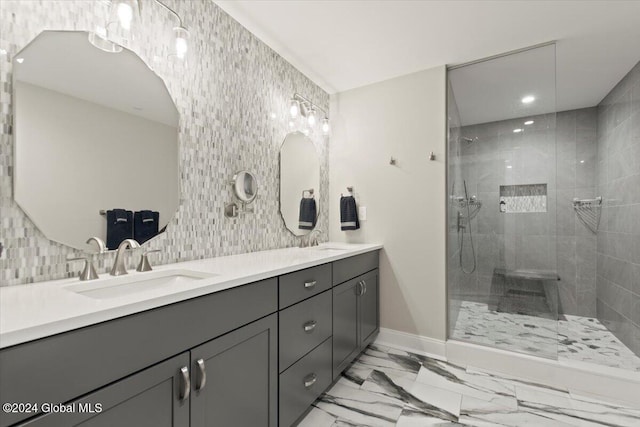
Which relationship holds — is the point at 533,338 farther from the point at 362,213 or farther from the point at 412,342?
the point at 362,213

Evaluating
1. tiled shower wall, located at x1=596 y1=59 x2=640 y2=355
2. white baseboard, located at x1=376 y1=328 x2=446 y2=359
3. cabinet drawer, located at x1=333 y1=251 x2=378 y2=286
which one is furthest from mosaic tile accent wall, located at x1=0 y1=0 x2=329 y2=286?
tiled shower wall, located at x1=596 y1=59 x2=640 y2=355

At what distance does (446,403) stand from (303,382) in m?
0.95

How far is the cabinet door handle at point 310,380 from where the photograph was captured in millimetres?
1555

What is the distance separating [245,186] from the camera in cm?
194

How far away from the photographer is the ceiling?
5.85ft

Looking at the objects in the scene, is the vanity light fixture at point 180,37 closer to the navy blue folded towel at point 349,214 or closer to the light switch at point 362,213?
the navy blue folded towel at point 349,214

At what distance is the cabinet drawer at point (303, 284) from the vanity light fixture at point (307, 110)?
4.48ft

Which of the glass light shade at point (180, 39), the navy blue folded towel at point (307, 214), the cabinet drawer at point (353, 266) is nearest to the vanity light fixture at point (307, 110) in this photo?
the navy blue folded towel at point (307, 214)

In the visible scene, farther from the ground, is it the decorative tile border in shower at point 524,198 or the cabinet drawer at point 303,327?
the decorative tile border in shower at point 524,198

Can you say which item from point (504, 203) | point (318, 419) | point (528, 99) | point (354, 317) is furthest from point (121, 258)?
point (528, 99)

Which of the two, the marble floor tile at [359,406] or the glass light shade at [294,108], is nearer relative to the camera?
the marble floor tile at [359,406]

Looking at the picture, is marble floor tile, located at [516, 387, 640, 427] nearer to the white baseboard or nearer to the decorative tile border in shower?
the white baseboard

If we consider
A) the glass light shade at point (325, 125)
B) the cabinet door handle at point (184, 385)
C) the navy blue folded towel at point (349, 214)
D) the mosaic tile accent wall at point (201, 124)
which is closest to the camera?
the cabinet door handle at point (184, 385)

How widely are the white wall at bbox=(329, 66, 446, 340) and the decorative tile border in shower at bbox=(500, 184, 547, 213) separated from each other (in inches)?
19.2
